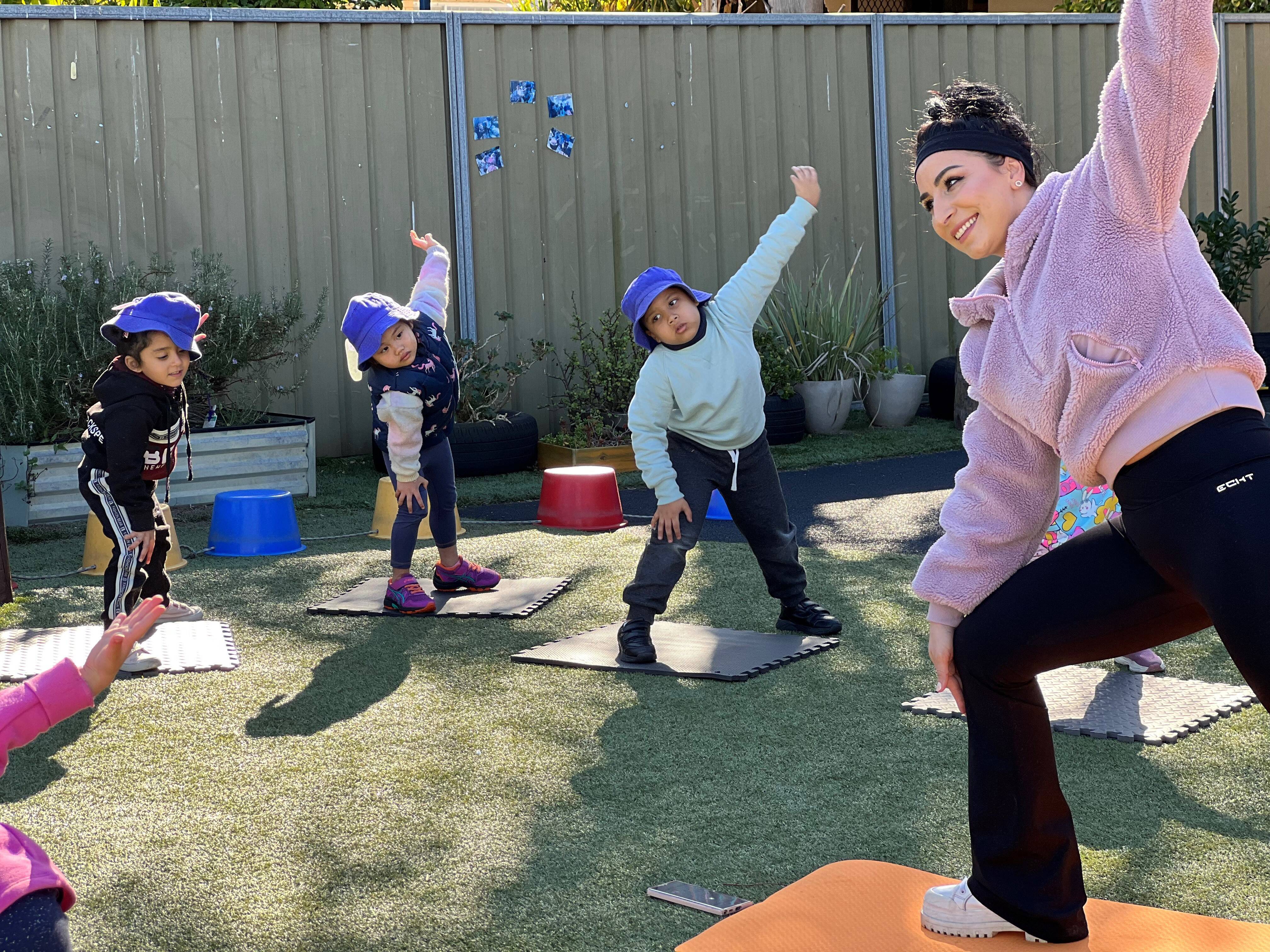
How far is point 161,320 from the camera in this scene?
416 centimetres

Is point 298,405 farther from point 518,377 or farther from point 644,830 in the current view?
point 644,830

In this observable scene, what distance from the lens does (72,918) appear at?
2.36m

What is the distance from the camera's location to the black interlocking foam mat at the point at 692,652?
3.88m

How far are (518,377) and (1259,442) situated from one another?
7.25m

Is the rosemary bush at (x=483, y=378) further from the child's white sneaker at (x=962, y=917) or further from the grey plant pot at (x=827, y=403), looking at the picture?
the child's white sneaker at (x=962, y=917)

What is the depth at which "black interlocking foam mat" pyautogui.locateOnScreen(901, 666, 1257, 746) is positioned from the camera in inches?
125

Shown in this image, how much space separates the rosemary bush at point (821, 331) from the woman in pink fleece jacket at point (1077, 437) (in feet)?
22.3

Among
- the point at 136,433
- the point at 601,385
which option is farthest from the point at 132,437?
the point at 601,385

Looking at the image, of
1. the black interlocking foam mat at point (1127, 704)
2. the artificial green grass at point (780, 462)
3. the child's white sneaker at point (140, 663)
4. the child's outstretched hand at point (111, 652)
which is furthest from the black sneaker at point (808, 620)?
the artificial green grass at point (780, 462)

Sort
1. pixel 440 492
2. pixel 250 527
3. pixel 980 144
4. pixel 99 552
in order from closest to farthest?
pixel 980 144 → pixel 440 492 → pixel 99 552 → pixel 250 527

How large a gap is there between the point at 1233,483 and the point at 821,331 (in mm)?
7314

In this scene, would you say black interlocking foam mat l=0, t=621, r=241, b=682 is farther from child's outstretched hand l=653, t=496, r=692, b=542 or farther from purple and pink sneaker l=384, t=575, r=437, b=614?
child's outstretched hand l=653, t=496, r=692, b=542

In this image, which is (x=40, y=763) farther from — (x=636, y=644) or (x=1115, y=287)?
(x=1115, y=287)

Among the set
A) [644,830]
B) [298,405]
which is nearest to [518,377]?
[298,405]
